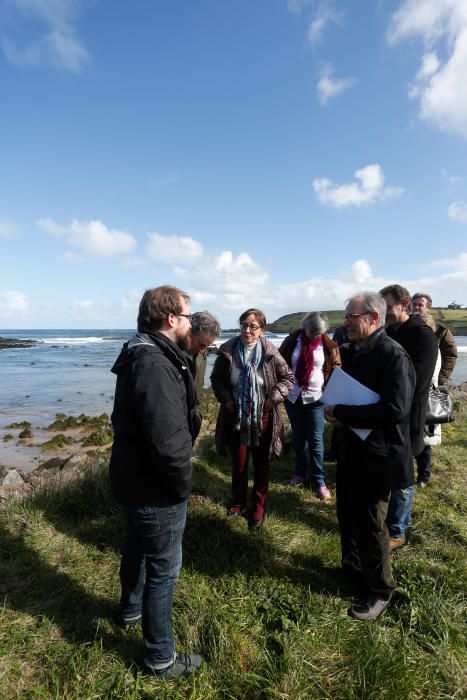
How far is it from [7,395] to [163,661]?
64.3ft

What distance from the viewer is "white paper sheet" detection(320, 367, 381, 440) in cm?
295

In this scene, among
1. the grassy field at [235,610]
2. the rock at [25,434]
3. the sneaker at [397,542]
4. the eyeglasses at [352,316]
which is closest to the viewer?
the grassy field at [235,610]

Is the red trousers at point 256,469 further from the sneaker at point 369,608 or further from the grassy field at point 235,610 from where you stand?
the sneaker at point 369,608

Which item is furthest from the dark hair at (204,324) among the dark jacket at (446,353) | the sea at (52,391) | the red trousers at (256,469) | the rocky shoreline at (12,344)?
the rocky shoreline at (12,344)

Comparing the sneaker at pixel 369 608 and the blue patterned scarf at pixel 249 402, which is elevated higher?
the blue patterned scarf at pixel 249 402

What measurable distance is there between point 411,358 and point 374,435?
1.10 m

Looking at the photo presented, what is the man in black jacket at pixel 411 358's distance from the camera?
141 inches

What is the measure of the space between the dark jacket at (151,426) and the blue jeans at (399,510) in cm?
248

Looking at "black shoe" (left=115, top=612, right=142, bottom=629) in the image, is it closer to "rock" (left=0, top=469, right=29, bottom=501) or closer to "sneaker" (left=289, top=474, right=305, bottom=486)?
"sneaker" (left=289, top=474, right=305, bottom=486)

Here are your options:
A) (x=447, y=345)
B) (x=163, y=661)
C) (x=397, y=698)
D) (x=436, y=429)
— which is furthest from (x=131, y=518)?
(x=447, y=345)

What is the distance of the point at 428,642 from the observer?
8.60 feet

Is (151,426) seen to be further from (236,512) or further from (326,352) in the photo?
(326,352)

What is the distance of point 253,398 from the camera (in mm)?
4125

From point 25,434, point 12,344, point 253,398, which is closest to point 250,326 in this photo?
point 253,398
